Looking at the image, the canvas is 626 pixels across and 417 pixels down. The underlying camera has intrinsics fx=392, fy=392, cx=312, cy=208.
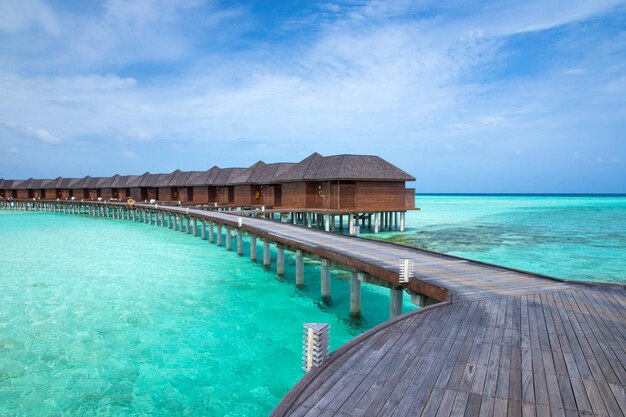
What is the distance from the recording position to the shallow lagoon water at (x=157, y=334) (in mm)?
7594

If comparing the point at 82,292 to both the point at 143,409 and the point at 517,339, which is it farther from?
the point at 517,339

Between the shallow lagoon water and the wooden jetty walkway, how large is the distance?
3.47m

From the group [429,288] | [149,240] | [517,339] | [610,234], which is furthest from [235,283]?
→ [610,234]

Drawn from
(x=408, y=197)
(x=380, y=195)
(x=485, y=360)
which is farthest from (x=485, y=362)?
(x=408, y=197)

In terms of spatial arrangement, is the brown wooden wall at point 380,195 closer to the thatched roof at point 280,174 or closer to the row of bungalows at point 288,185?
the row of bungalows at point 288,185

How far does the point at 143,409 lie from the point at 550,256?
2387 centimetres

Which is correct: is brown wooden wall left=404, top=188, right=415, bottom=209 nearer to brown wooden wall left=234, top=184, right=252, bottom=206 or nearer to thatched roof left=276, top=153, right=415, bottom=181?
thatched roof left=276, top=153, right=415, bottom=181

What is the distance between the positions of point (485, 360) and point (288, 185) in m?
31.1

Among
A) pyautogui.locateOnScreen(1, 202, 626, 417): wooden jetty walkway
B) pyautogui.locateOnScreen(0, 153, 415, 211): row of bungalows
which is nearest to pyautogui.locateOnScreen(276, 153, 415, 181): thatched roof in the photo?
pyautogui.locateOnScreen(0, 153, 415, 211): row of bungalows

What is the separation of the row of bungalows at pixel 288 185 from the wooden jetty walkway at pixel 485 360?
75.2 ft

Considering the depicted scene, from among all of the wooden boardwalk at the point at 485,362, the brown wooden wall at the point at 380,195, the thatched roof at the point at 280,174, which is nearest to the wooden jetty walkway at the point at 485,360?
the wooden boardwalk at the point at 485,362

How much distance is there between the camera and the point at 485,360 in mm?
4781

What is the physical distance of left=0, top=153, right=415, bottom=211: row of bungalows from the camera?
102 feet

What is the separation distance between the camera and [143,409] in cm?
716
